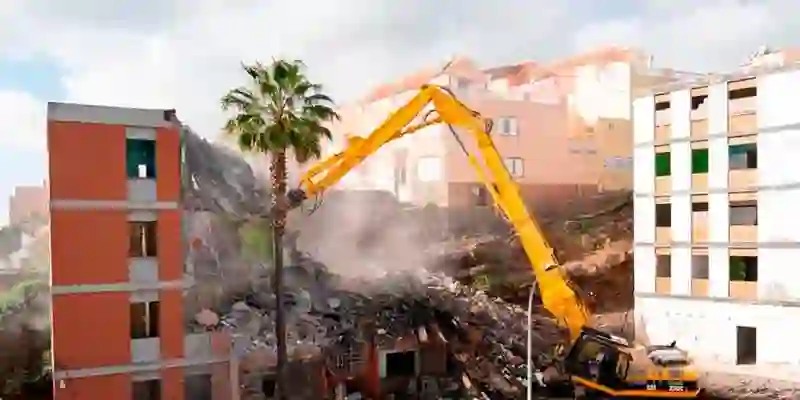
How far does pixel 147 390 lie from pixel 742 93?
508 inches

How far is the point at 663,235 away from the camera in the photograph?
1858 centimetres

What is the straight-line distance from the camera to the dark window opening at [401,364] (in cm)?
1642

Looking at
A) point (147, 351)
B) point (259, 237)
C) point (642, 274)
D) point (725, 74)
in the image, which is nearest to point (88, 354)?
point (147, 351)

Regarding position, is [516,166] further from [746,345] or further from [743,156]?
[746,345]

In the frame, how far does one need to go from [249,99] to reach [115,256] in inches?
136

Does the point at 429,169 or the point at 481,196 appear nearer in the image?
the point at 481,196

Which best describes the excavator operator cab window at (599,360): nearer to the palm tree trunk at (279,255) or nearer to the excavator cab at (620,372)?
the excavator cab at (620,372)

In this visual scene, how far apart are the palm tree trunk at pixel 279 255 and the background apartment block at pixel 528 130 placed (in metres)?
2.60

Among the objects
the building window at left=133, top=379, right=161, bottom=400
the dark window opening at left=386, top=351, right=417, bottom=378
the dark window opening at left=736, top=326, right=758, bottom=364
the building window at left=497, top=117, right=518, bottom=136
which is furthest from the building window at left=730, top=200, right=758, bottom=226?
the building window at left=133, top=379, right=161, bottom=400

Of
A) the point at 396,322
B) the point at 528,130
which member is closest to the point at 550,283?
the point at 396,322

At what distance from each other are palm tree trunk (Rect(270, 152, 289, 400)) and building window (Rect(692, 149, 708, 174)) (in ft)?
29.4

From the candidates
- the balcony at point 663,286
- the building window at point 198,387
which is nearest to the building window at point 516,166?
the balcony at point 663,286

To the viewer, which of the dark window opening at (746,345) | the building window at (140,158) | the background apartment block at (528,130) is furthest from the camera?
the background apartment block at (528,130)

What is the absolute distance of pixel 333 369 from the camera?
51.5 ft
